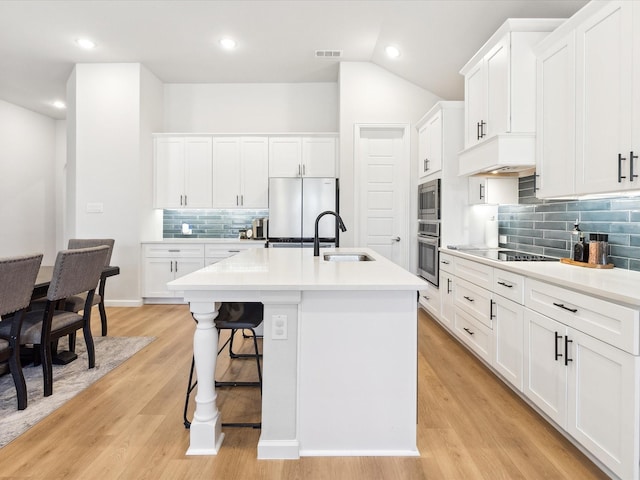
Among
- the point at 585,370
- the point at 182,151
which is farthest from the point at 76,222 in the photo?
the point at 585,370

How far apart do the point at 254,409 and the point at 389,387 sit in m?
0.92

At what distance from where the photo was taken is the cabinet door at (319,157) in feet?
17.3

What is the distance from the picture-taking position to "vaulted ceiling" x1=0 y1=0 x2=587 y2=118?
3705 mm

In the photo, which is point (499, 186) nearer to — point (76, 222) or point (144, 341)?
point (144, 341)

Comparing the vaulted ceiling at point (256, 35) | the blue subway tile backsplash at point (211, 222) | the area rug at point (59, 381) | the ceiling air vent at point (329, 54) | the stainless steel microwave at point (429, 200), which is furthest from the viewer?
the blue subway tile backsplash at point (211, 222)

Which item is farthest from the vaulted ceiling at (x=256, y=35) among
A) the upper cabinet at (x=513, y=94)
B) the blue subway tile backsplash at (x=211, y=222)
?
the blue subway tile backsplash at (x=211, y=222)

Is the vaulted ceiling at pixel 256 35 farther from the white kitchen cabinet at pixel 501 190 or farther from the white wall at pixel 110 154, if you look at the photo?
the white kitchen cabinet at pixel 501 190

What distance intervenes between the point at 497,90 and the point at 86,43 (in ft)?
14.7

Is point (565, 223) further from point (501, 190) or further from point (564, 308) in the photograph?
point (564, 308)

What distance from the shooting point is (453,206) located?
159 inches

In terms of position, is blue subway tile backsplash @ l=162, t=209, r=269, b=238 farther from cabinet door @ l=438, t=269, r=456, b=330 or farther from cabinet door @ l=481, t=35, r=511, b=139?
cabinet door @ l=481, t=35, r=511, b=139

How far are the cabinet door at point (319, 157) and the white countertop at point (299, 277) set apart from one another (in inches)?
121

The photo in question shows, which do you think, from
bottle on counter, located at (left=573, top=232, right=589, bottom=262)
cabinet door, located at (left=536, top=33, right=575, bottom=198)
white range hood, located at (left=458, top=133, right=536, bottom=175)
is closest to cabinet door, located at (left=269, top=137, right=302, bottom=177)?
white range hood, located at (left=458, top=133, right=536, bottom=175)

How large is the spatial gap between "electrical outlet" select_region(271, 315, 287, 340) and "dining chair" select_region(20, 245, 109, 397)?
159 cm
